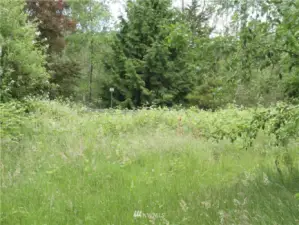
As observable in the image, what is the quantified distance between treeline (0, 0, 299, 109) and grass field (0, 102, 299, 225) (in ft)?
3.68

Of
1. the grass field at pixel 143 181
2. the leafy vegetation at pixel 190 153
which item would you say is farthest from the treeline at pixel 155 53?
the grass field at pixel 143 181

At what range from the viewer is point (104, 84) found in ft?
78.4

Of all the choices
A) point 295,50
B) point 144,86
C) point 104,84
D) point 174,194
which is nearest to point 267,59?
point 295,50

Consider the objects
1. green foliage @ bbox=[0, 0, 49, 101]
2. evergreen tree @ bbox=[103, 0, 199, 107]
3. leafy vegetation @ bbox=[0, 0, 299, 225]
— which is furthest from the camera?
evergreen tree @ bbox=[103, 0, 199, 107]

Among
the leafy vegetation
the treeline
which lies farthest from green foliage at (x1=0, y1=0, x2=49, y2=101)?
the leafy vegetation

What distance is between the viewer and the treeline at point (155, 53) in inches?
136

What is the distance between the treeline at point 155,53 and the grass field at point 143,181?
44.2 inches

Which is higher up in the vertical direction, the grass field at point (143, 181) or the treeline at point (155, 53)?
the treeline at point (155, 53)

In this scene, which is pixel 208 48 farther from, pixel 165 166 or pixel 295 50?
pixel 165 166

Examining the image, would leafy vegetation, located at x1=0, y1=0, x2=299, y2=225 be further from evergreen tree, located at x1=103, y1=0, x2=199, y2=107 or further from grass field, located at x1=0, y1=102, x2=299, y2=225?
evergreen tree, located at x1=103, y1=0, x2=199, y2=107

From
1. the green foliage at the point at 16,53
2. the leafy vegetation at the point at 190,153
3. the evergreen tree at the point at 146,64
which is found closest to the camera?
the leafy vegetation at the point at 190,153

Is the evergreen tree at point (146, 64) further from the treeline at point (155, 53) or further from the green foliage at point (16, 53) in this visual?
the green foliage at point (16, 53)

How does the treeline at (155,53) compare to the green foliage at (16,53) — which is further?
the green foliage at (16,53)

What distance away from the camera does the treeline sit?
3.44m
